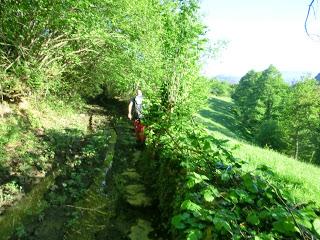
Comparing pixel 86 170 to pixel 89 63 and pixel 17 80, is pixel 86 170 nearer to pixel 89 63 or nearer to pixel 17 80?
pixel 17 80

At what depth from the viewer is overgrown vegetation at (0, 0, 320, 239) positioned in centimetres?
357

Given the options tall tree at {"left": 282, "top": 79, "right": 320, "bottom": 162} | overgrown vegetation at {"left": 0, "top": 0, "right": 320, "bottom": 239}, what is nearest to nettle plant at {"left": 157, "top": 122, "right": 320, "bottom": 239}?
overgrown vegetation at {"left": 0, "top": 0, "right": 320, "bottom": 239}

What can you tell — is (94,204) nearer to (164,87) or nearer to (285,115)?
(164,87)

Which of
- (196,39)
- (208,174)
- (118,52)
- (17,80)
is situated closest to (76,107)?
(118,52)

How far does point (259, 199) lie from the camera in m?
3.90

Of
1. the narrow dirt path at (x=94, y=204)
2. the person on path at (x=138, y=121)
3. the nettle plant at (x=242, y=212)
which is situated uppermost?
the nettle plant at (x=242, y=212)

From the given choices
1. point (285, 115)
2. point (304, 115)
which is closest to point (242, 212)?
point (304, 115)

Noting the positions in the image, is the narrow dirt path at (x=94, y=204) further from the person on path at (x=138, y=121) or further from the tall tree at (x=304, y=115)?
the tall tree at (x=304, y=115)

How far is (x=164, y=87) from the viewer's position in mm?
10875

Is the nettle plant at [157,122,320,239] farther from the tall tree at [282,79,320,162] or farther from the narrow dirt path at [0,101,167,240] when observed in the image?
the tall tree at [282,79,320,162]

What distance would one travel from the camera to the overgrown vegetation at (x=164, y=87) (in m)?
3.57

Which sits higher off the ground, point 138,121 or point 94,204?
point 138,121

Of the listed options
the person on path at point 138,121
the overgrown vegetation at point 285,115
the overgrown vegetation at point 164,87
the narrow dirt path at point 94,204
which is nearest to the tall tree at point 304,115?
the overgrown vegetation at point 285,115

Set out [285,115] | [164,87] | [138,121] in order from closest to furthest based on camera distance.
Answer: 1. [164,87]
2. [138,121]
3. [285,115]
